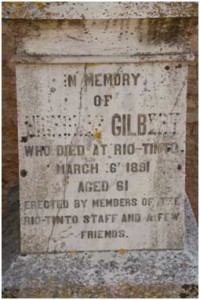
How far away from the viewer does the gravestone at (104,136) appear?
296 centimetres

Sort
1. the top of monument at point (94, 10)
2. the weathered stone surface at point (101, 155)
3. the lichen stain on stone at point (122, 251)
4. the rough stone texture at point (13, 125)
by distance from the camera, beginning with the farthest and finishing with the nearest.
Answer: the rough stone texture at point (13, 125)
the lichen stain on stone at point (122, 251)
the weathered stone surface at point (101, 155)
the top of monument at point (94, 10)

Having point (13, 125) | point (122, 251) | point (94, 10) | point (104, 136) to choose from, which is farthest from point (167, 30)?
point (13, 125)

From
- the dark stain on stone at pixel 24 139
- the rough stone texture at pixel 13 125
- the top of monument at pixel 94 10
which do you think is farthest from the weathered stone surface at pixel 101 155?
the rough stone texture at pixel 13 125

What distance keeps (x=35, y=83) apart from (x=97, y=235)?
777 mm

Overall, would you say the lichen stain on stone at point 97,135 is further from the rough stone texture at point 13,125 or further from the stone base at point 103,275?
the rough stone texture at point 13,125

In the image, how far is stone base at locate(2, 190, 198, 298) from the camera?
120 inches

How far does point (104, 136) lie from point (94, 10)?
57 cm

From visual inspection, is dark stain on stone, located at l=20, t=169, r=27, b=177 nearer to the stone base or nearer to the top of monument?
the stone base

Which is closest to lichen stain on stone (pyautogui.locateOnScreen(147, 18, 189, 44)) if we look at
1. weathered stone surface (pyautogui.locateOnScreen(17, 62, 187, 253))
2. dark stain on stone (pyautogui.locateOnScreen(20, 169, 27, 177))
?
weathered stone surface (pyautogui.locateOnScreen(17, 62, 187, 253))

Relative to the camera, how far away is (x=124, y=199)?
125 inches

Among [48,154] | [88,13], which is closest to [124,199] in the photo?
[48,154]

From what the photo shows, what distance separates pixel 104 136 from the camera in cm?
308

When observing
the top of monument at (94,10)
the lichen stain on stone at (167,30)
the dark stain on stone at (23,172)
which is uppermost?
the top of monument at (94,10)

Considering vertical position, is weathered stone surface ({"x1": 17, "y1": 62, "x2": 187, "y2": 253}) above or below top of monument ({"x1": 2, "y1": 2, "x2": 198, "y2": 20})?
below
